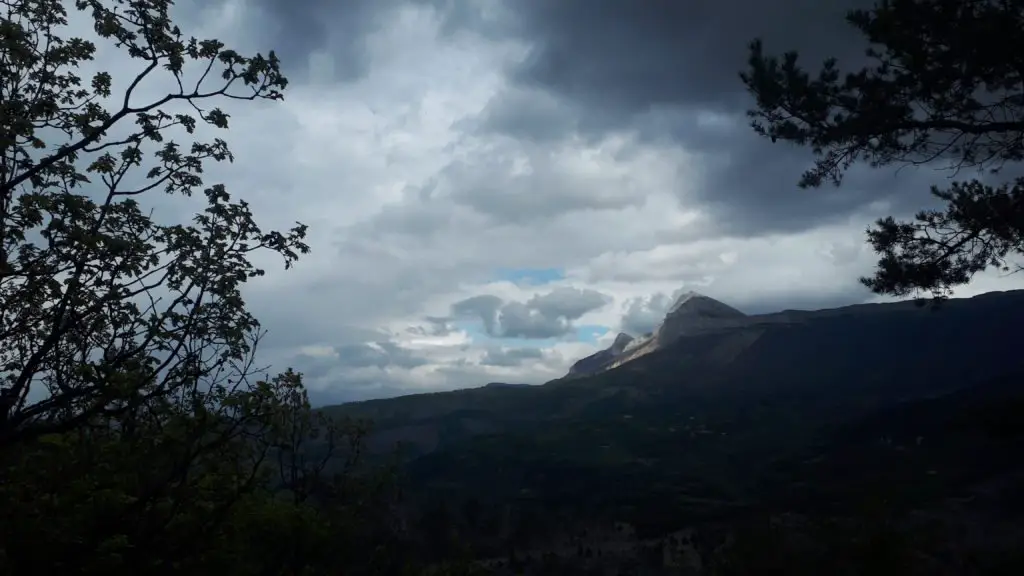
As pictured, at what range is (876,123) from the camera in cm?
1491

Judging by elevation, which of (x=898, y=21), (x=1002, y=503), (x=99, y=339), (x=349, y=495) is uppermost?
(x=898, y=21)

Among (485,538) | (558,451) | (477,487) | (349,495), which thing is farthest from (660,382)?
(349,495)

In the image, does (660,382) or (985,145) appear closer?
(985,145)

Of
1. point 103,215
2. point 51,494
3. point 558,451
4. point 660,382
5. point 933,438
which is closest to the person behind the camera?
point 51,494

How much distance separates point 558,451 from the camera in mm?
134875

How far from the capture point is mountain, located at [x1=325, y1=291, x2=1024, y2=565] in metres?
73.9

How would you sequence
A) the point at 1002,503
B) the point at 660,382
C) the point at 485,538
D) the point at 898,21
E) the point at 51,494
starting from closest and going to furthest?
the point at 51,494
the point at 898,21
the point at 1002,503
the point at 485,538
the point at 660,382

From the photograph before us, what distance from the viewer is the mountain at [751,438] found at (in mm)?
73875

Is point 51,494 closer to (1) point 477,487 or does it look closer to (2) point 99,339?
(2) point 99,339

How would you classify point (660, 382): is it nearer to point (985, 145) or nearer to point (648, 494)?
point (648, 494)

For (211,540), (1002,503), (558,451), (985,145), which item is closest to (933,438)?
(1002,503)

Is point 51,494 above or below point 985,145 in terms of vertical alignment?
below

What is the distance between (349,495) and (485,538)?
57978 millimetres

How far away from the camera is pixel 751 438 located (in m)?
129
